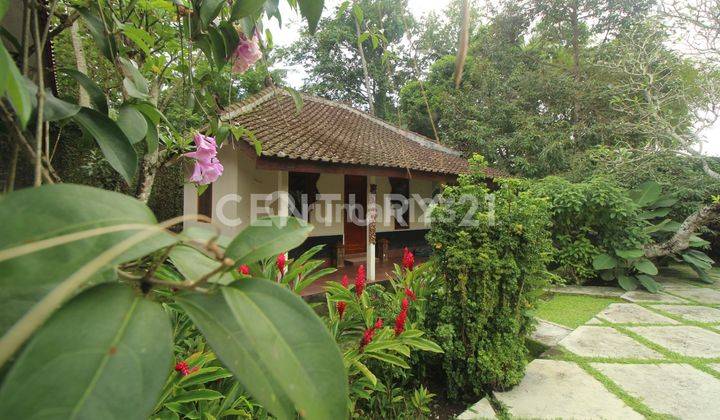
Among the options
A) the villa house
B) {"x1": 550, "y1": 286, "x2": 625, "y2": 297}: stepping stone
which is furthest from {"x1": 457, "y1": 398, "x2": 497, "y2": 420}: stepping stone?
{"x1": 550, "y1": 286, "x2": 625, "y2": 297}: stepping stone

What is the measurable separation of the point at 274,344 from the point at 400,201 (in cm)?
808

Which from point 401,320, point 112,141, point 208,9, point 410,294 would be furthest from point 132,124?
point 410,294

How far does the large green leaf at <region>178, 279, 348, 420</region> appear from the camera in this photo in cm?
23

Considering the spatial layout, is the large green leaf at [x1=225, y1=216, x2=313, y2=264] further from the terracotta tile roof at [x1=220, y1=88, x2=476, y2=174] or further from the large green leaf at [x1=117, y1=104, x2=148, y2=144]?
the terracotta tile roof at [x1=220, y1=88, x2=476, y2=174]

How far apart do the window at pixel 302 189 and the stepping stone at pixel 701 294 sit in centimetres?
586

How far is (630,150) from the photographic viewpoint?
20.7ft

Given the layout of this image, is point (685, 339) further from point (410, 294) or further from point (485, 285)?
point (410, 294)

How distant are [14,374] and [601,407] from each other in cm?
272

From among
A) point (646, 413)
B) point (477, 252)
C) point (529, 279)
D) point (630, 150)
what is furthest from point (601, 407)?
point (630, 150)

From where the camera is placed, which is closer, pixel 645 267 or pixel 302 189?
pixel 645 267

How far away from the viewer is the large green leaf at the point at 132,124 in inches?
20.3

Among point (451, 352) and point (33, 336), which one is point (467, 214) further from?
point (33, 336)

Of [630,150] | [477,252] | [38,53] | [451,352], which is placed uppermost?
[630,150]

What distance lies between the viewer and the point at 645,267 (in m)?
5.14
